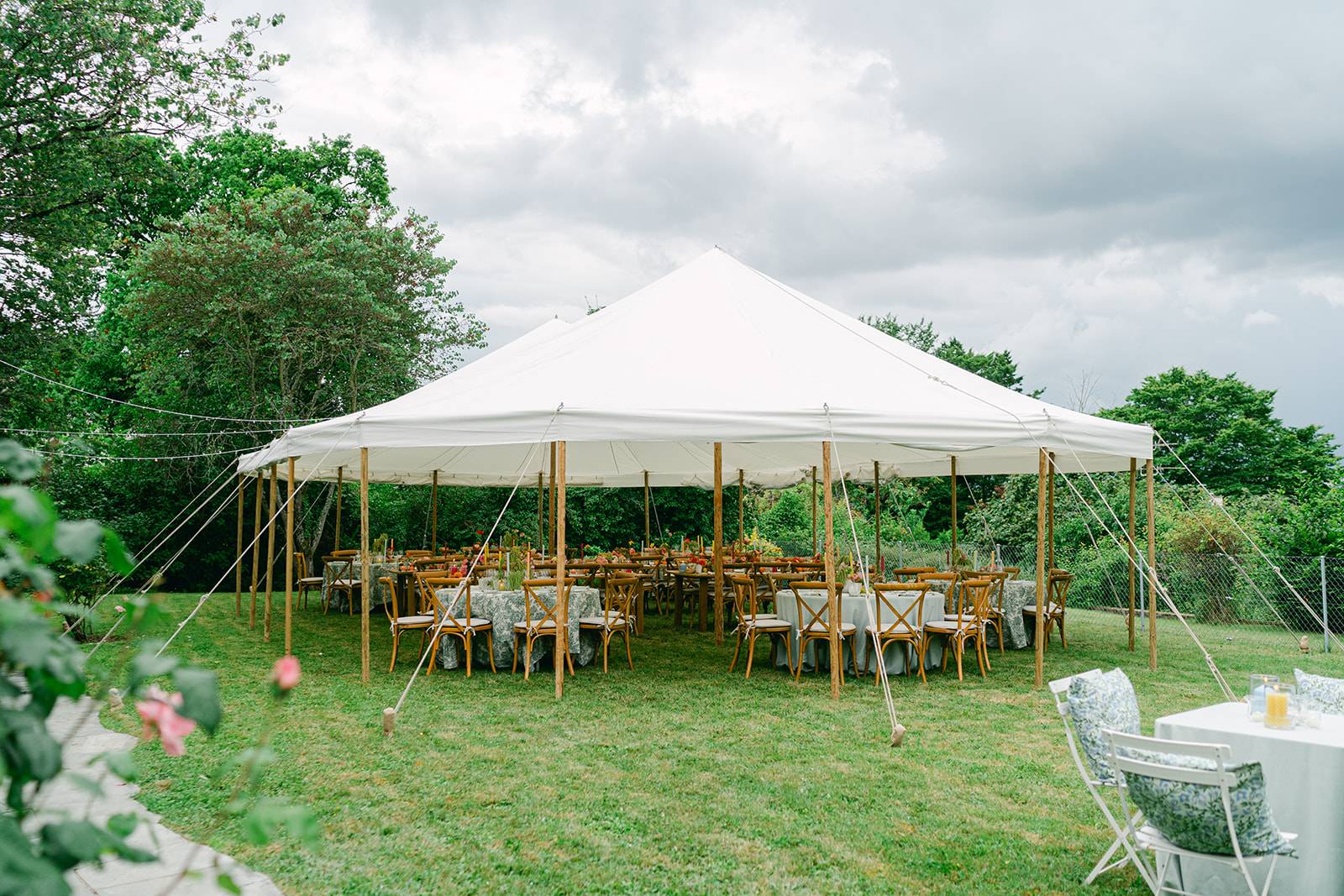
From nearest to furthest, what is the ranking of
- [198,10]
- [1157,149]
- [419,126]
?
[198,10] → [1157,149] → [419,126]

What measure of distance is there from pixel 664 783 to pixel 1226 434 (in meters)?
27.1

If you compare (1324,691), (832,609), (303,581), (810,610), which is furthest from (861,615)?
(303,581)

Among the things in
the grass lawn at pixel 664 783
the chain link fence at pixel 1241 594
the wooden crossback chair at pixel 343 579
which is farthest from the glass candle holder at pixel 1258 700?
the wooden crossback chair at pixel 343 579

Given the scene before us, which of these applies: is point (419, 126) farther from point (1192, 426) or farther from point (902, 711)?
point (1192, 426)

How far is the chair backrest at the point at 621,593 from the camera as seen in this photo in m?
8.80

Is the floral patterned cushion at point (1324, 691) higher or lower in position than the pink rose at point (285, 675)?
lower

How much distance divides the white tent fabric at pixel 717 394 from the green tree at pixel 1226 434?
61.5 feet

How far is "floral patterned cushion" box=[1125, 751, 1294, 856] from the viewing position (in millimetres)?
3049

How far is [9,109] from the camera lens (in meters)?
11.5

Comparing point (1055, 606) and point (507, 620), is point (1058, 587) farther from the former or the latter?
point (507, 620)

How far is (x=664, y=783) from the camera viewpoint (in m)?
5.14

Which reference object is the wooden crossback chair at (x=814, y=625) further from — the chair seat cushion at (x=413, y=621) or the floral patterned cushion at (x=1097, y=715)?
the floral patterned cushion at (x=1097, y=715)

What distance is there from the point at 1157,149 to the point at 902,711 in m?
11.9

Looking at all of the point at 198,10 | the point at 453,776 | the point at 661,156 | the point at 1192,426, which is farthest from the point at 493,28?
the point at 1192,426
